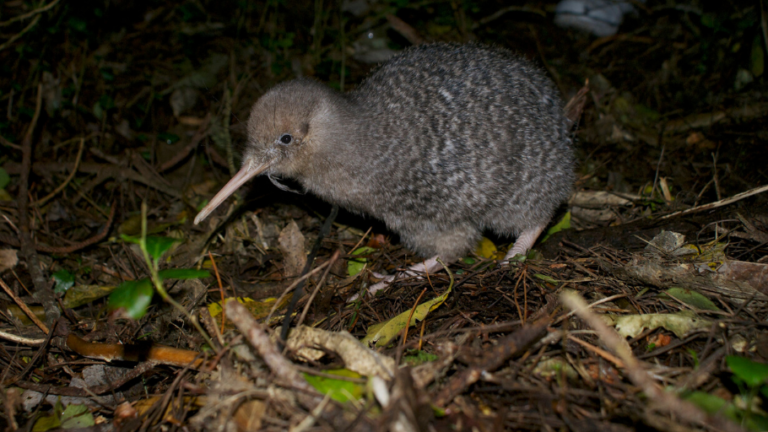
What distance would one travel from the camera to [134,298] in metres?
1.87

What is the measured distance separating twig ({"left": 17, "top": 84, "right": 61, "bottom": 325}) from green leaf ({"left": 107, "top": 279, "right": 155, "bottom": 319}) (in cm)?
163

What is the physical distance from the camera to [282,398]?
77.6 inches

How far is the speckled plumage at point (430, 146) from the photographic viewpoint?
3.29 metres

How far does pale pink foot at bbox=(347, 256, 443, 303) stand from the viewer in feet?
10.9

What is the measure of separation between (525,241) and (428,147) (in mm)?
1058

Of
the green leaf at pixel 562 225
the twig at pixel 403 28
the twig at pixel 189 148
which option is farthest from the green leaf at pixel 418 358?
the twig at pixel 403 28

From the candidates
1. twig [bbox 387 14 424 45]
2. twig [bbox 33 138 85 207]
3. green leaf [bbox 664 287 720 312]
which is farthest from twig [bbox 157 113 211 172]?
green leaf [bbox 664 287 720 312]

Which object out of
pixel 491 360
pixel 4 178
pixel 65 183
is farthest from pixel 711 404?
pixel 4 178

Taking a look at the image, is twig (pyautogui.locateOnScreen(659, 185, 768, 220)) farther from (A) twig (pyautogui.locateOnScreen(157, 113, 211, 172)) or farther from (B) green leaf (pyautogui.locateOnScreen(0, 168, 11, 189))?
(B) green leaf (pyautogui.locateOnScreen(0, 168, 11, 189))

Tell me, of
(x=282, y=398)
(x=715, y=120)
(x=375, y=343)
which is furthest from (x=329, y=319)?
(x=715, y=120)

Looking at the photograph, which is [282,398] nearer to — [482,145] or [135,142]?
[482,145]

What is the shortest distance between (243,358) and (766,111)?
4916 mm

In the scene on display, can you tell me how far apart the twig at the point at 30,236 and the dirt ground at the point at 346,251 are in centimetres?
2

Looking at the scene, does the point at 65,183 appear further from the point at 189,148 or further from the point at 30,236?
the point at 189,148
